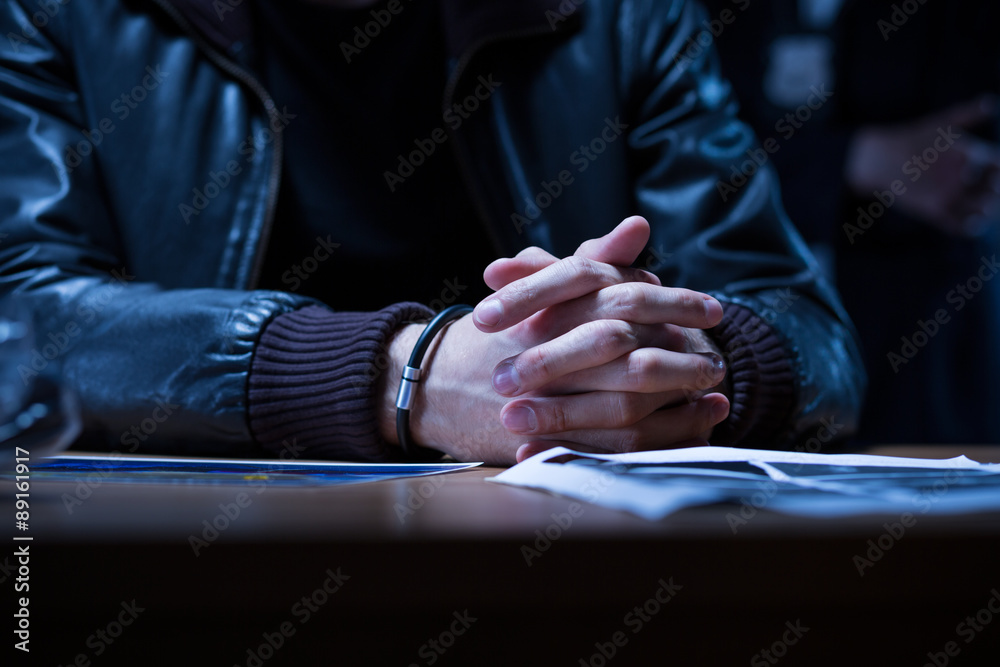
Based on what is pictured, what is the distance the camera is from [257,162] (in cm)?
106

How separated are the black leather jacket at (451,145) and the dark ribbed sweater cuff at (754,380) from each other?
0.36 ft

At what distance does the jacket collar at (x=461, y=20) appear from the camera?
105cm

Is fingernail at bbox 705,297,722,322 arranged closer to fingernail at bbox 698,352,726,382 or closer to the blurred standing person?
fingernail at bbox 698,352,726,382

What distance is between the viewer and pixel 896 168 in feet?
5.39

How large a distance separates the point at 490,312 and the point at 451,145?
62 cm

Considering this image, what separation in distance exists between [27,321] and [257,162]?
667 millimetres

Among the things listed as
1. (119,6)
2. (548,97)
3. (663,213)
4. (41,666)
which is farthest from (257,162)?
(41,666)

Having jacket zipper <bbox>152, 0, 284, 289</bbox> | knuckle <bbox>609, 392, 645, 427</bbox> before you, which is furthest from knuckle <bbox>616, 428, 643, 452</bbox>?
jacket zipper <bbox>152, 0, 284, 289</bbox>

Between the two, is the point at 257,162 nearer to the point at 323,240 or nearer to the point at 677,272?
the point at 323,240

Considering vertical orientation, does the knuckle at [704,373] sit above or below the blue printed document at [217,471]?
below

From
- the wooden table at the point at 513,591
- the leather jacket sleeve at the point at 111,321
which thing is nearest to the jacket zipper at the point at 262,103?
the leather jacket sleeve at the point at 111,321

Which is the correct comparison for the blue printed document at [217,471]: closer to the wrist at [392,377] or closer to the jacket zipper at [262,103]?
the wrist at [392,377]

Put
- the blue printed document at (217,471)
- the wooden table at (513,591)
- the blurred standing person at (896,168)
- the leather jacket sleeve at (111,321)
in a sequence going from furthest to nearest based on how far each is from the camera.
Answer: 1. the blurred standing person at (896,168)
2. the leather jacket sleeve at (111,321)
3. the blue printed document at (217,471)
4. the wooden table at (513,591)

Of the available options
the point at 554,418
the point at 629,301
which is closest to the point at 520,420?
the point at 554,418
